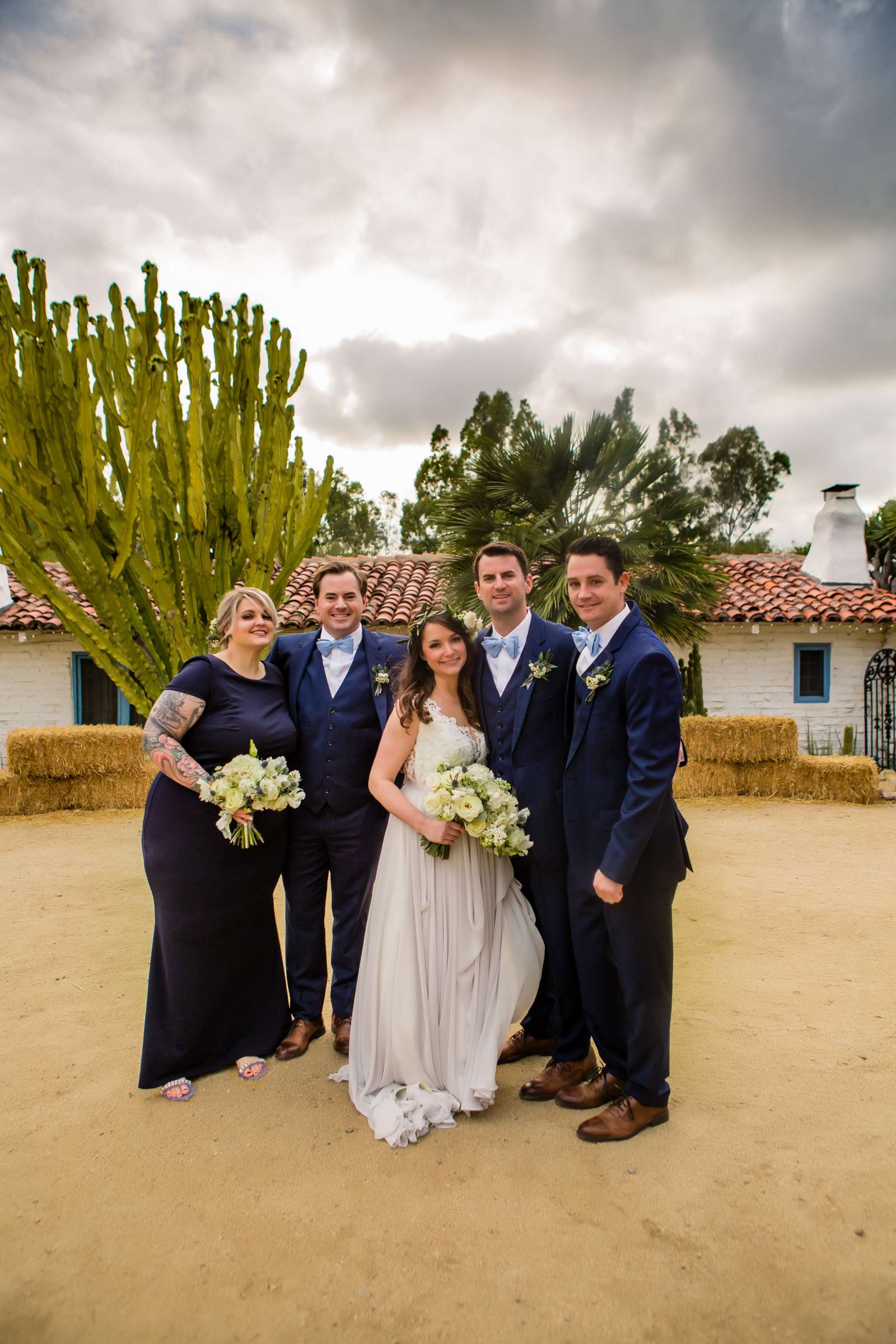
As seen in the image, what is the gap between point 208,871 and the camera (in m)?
3.53

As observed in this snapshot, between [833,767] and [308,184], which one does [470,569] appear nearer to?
[308,184]

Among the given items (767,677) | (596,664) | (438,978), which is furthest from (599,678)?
(767,677)

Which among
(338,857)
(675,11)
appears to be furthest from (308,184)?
(338,857)

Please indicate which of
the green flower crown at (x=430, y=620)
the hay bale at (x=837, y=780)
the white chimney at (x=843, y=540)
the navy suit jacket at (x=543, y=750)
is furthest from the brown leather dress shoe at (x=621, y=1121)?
the white chimney at (x=843, y=540)

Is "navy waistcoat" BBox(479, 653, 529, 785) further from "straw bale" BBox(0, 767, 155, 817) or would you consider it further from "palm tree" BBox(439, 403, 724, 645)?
"straw bale" BBox(0, 767, 155, 817)

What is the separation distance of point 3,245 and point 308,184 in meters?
2.96

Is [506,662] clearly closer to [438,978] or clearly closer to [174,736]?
[438,978]

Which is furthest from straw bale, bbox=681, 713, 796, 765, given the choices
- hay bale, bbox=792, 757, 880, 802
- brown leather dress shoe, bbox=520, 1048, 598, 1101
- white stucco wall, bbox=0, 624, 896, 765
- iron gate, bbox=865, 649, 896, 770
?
brown leather dress shoe, bbox=520, 1048, 598, 1101

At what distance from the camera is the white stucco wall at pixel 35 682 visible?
14195 millimetres

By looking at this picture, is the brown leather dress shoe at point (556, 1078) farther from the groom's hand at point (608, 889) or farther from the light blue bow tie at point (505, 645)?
the light blue bow tie at point (505, 645)

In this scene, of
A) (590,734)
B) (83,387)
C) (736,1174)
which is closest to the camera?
(736,1174)

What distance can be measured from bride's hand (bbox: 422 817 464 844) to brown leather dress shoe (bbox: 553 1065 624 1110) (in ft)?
3.89

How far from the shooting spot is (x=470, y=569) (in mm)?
10844

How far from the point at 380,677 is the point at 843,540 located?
16.0m
